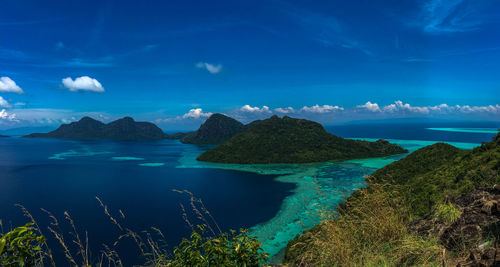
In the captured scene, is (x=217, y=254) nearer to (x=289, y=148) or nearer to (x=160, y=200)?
(x=160, y=200)

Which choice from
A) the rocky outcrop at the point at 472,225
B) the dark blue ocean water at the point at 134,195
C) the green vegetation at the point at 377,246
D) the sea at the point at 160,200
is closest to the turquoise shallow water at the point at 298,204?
the sea at the point at 160,200

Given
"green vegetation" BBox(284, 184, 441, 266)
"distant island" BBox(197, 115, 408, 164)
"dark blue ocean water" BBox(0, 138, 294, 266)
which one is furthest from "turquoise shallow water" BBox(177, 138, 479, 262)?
"distant island" BBox(197, 115, 408, 164)

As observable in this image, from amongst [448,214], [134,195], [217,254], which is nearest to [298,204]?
[134,195]

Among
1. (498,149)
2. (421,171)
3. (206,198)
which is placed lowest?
(206,198)

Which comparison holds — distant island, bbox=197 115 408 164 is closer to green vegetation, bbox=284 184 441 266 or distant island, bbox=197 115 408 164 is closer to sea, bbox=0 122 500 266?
sea, bbox=0 122 500 266

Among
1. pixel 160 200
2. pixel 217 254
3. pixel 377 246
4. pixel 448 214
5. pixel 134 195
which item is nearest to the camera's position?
pixel 217 254

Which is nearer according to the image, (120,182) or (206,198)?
(206,198)

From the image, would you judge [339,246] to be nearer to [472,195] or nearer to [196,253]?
[196,253]

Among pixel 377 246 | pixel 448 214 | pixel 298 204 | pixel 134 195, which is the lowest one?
pixel 298 204

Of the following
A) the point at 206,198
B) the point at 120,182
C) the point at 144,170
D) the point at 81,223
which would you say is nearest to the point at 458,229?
the point at 81,223
